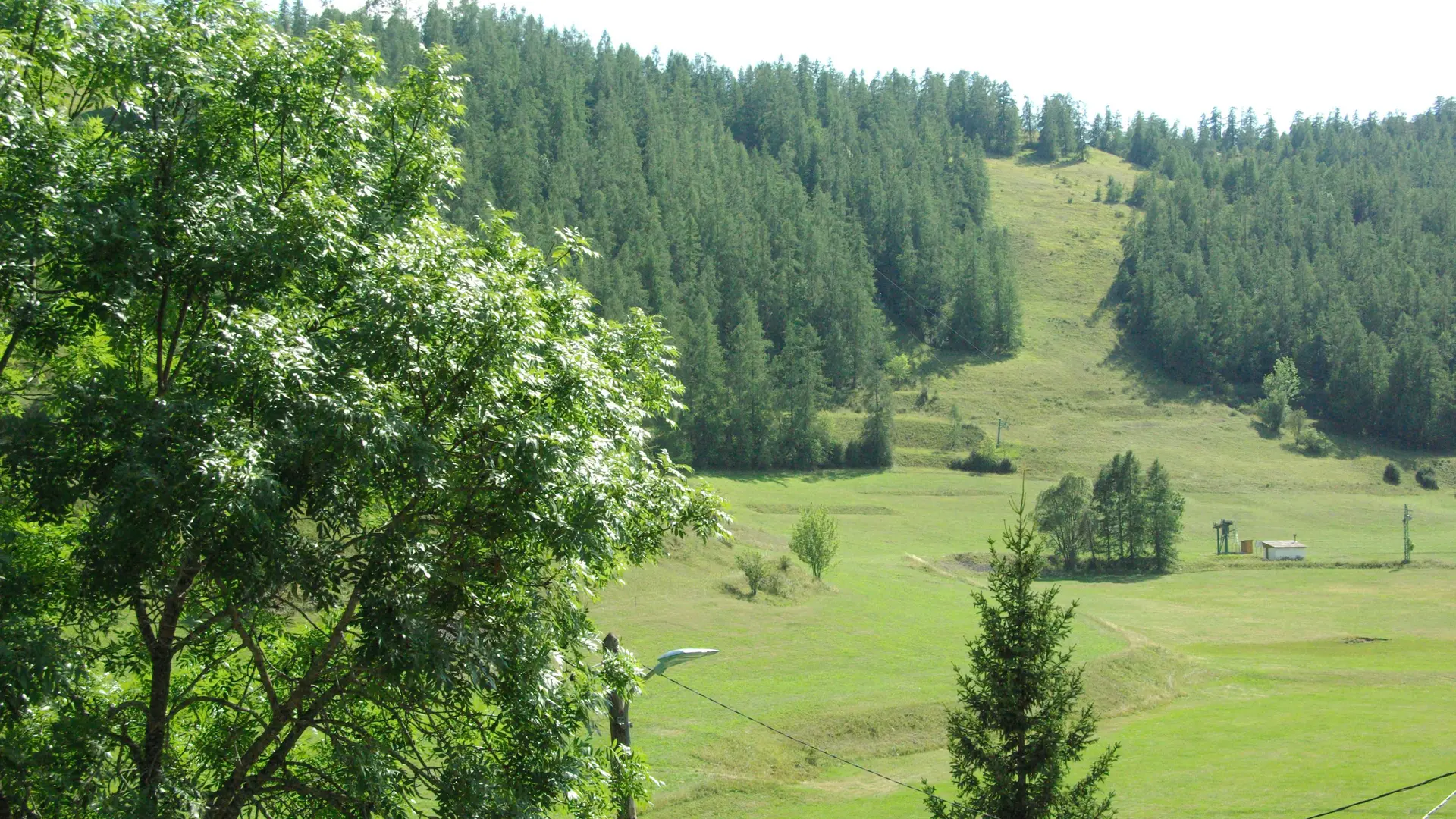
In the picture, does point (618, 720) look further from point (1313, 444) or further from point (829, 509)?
point (1313, 444)

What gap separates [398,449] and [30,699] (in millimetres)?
3843

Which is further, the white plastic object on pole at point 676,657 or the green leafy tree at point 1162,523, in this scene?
the green leafy tree at point 1162,523

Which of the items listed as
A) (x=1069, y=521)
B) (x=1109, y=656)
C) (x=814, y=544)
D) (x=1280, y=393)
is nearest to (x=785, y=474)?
(x=1069, y=521)

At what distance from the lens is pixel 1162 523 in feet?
302

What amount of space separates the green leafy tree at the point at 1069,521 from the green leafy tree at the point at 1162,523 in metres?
4.76

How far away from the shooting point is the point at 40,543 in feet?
38.2

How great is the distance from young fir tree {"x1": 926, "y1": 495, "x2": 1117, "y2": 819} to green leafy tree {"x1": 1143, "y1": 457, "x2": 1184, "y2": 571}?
7658cm

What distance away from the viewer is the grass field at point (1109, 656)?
3381cm

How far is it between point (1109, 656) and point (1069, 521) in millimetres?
43912

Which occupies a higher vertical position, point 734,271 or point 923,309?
point 734,271

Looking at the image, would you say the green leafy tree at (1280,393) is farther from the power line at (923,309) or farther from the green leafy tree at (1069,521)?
the green leafy tree at (1069,521)

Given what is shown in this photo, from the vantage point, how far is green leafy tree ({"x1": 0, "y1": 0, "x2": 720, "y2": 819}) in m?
9.93

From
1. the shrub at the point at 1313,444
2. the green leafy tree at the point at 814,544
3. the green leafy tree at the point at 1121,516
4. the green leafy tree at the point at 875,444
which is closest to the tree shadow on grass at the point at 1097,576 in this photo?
the green leafy tree at the point at 1121,516

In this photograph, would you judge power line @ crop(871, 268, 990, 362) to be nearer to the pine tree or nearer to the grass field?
the pine tree
